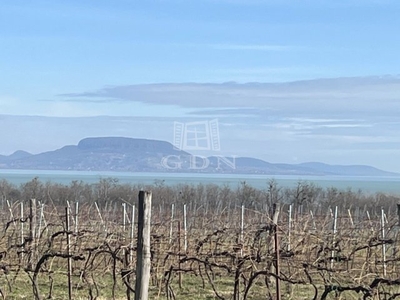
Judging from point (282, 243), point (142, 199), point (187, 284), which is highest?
point (142, 199)

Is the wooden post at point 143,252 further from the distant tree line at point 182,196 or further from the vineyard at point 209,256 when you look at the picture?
the distant tree line at point 182,196

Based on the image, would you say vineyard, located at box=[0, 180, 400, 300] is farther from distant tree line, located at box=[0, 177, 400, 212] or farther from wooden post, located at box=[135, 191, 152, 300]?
distant tree line, located at box=[0, 177, 400, 212]

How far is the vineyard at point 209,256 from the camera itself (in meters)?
7.81

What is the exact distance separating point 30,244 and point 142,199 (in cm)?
826

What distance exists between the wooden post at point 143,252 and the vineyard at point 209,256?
927 millimetres

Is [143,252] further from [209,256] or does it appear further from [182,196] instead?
[182,196]

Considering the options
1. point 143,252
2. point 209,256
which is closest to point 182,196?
point 209,256

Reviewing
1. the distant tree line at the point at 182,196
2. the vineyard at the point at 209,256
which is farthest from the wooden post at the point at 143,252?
the distant tree line at the point at 182,196

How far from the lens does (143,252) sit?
6027 millimetres

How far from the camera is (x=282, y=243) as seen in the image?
12.6 m

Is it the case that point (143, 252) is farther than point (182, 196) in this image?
No

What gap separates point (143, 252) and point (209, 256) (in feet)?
12.8

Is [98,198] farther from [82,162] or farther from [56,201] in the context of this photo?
[82,162]

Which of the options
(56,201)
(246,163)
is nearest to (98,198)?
(56,201)
